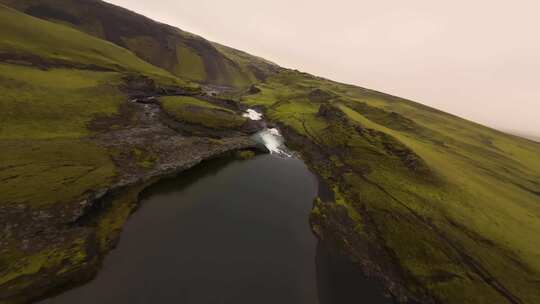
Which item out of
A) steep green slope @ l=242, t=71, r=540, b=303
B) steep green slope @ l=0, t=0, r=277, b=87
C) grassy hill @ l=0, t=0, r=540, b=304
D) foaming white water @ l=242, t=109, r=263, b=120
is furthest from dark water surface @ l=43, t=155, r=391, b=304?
steep green slope @ l=0, t=0, r=277, b=87

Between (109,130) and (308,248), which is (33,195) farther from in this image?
(308,248)

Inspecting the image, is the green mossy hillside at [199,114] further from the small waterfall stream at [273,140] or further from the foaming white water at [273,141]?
the foaming white water at [273,141]

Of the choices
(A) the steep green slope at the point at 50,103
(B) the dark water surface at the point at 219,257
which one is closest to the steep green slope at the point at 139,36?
(A) the steep green slope at the point at 50,103

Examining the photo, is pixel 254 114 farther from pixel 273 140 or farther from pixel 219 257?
pixel 219 257

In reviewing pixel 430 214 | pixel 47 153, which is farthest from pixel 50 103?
pixel 430 214

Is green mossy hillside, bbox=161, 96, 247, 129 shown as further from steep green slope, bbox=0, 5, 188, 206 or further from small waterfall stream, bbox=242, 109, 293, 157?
steep green slope, bbox=0, 5, 188, 206

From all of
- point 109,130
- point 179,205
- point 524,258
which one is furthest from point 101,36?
point 524,258
